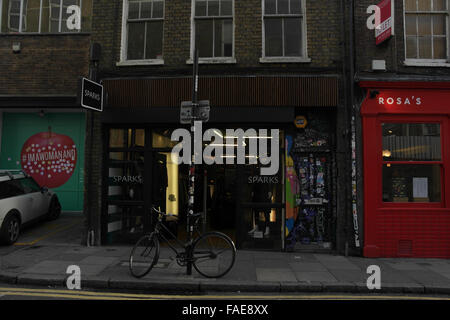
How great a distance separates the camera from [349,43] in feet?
27.0

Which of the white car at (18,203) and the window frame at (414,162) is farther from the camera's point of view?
the white car at (18,203)

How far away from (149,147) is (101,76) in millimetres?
2332

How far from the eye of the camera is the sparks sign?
7.57 metres

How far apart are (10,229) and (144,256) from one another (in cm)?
465

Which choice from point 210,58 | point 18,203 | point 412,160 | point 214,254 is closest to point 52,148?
point 18,203

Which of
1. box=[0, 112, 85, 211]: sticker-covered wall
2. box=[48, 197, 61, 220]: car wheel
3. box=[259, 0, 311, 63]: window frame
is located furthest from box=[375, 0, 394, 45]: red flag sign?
box=[48, 197, 61, 220]: car wheel

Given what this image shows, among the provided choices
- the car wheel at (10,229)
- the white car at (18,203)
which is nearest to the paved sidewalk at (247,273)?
the car wheel at (10,229)

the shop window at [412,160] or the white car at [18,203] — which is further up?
the shop window at [412,160]

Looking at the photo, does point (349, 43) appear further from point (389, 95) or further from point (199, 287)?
point (199, 287)

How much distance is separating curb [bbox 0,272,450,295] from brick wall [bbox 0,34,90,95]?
6736mm

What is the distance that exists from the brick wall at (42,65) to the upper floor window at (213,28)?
4.07 m

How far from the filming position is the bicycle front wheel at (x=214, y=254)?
19.3ft

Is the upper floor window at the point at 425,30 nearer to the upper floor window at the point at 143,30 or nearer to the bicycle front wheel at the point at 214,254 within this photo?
the upper floor window at the point at 143,30
